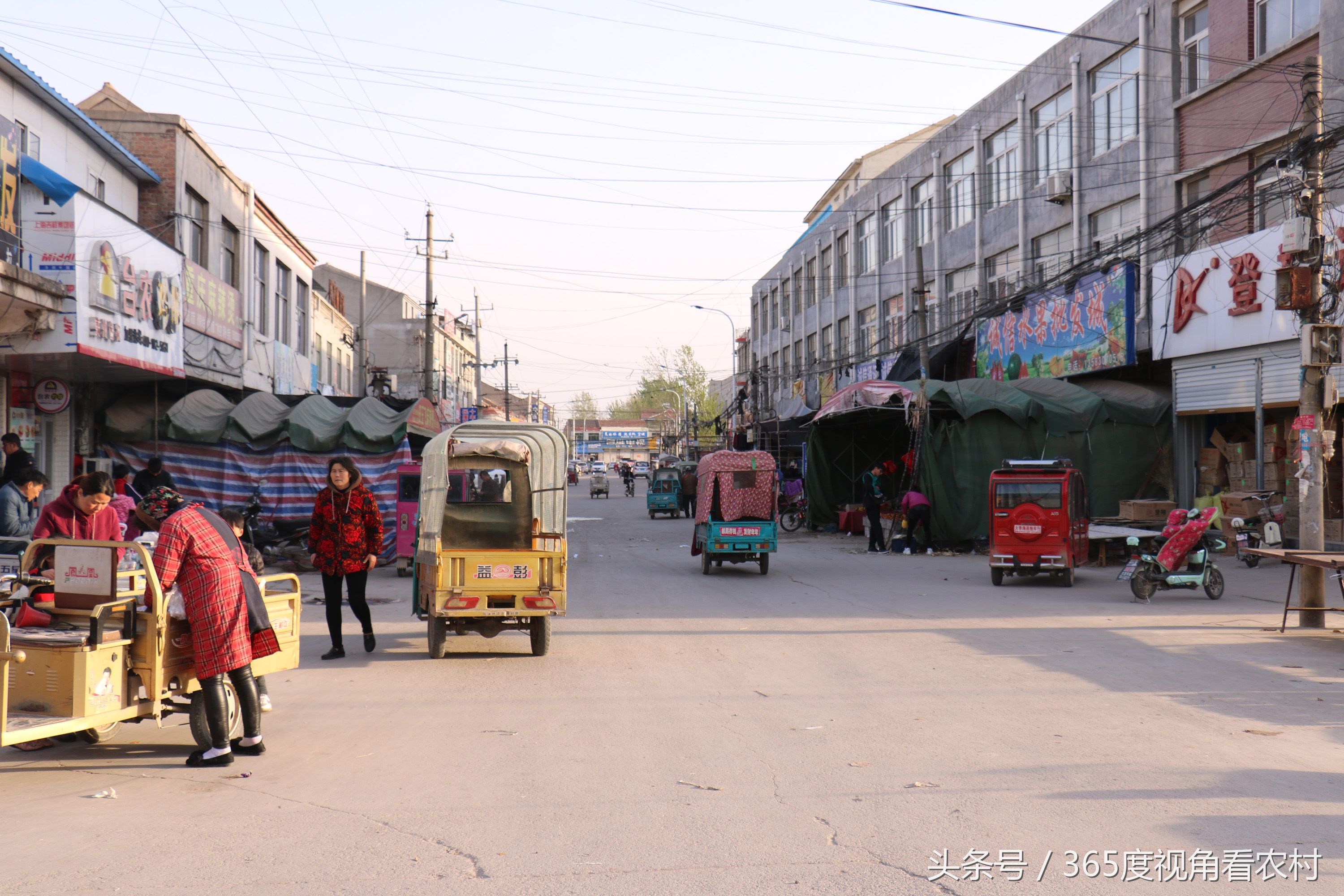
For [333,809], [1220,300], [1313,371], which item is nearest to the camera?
[333,809]

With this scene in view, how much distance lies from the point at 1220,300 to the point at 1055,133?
370 inches

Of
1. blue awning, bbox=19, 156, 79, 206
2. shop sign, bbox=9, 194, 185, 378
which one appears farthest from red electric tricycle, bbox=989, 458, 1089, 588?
blue awning, bbox=19, 156, 79, 206

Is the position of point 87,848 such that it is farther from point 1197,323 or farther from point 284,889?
point 1197,323

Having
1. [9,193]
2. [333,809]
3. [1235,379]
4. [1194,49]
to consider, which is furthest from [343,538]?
[1194,49]

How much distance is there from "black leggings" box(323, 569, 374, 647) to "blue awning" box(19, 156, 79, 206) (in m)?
8.96

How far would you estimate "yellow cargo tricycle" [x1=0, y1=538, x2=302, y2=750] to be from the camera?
5812mm

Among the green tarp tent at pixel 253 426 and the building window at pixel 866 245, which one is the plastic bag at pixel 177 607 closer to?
the green tarp tent at pixel 253 426

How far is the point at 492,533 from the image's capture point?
1272cm

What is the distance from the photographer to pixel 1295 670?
31.5 ft

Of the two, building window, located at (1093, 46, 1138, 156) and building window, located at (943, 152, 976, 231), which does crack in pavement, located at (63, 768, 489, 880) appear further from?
building window, located at (943, 152, 976, 231)

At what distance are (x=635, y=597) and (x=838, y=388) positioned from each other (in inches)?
1162

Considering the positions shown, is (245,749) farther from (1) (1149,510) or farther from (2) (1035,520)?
(1) (1149,510)

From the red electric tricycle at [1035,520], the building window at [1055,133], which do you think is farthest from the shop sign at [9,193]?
the building window at [1055,133]

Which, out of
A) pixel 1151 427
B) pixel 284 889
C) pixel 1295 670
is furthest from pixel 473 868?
pixel 1151 427
